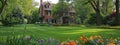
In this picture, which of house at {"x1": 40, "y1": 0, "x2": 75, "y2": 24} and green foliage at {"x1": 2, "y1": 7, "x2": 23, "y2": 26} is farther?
house at {"x1": 40, "y1": 0, "x2": 75, "y2": 24}

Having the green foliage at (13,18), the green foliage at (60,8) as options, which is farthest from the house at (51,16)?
the green foliage at (13,18)

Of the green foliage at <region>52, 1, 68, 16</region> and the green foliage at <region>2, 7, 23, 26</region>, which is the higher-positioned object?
the green foliage at <region>52, 1, 68, 16</region>

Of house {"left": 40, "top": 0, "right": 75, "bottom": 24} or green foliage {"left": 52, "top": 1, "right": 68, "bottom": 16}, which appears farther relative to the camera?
house {"left": 40, "top": 0, "right": 75, "bottom": 24}

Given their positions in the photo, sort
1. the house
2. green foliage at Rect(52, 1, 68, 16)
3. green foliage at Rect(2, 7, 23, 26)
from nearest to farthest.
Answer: green foliage at Rect(2, 7, 23, 26)
green foliage at Rect(52, 1, 68, 16)
the house

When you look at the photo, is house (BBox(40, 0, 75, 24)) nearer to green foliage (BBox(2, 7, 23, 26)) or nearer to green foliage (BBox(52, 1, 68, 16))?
green foliage (BBox(52, 1, 68, 16))

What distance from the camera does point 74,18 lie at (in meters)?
91.3

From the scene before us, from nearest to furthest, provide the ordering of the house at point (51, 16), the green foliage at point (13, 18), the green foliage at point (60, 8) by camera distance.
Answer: the green foliage at point (13, 18)
the green foliage at point (60, 8)
the house at point (51, 16)

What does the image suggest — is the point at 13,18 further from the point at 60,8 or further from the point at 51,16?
the point at 51,16

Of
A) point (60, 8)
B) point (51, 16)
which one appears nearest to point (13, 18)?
point (60, 8)

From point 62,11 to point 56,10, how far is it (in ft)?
5.06

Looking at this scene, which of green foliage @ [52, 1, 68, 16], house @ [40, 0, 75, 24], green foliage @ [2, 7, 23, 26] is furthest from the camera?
house @ [40, 0, 75, 24]

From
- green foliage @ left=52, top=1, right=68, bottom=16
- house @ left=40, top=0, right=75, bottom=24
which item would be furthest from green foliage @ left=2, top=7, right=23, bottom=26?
house @ left=40, top=0, right=75, bottom=24

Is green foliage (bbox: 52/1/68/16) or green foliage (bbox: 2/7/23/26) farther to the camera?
green foliage (bbox: 52/1/68/16)

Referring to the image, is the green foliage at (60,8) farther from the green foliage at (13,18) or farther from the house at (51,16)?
the green foliage at (13,18)
